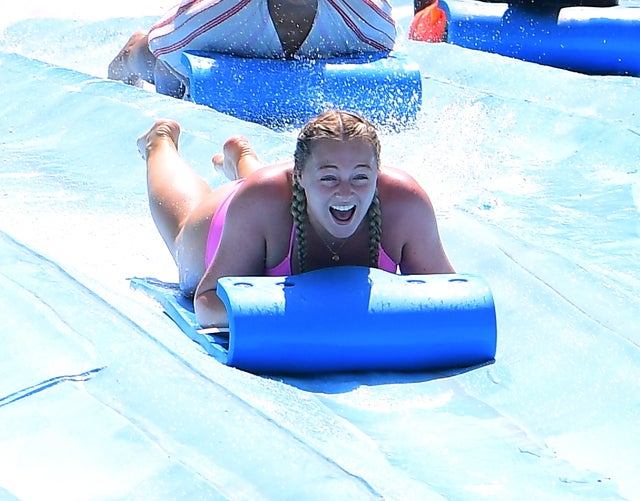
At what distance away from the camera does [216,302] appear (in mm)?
2160

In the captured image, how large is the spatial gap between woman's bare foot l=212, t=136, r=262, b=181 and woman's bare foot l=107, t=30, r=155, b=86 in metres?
2.03

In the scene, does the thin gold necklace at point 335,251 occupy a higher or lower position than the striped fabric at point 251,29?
lower

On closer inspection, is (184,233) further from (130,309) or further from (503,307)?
(503,307)

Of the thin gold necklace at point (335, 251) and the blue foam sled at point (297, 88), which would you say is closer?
the thin gold necklace at point (335, 251)

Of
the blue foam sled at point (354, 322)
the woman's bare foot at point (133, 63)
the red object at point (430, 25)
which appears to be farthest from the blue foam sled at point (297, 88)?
the blue foam sled at point (354, 322)

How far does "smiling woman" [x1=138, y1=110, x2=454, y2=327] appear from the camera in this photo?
6.61 feet

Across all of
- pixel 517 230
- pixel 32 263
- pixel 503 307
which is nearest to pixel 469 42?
pixel 517 230

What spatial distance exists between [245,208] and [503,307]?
631 mm

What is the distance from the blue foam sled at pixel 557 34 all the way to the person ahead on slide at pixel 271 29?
119 centimetres

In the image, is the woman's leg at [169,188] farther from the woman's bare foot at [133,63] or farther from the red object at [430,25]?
the red object at [430,25]

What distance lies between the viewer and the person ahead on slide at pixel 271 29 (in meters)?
4.31

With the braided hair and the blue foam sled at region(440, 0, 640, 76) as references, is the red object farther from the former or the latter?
the braided hair

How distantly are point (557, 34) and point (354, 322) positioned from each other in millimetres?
3912

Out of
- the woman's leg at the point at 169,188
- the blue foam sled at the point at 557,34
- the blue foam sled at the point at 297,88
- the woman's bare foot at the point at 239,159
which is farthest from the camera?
the blue foam sled at the point at 557,34
